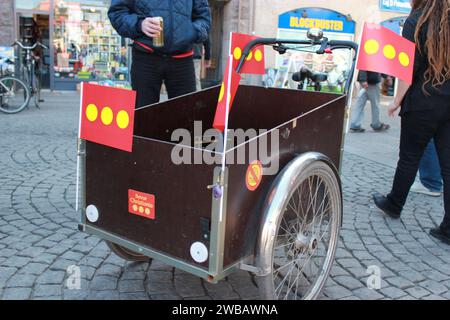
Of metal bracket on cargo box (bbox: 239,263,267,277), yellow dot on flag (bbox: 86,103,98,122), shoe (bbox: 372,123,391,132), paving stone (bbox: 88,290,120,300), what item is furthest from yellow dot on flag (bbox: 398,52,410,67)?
shoe (bbox: 372,123,391,132)

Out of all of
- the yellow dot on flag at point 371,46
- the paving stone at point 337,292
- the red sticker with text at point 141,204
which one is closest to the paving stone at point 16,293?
the red sticker with text at point 141,204

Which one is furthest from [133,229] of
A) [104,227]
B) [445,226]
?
[445,226]

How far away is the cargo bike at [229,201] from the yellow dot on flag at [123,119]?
82 mm

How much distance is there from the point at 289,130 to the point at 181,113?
890 mm

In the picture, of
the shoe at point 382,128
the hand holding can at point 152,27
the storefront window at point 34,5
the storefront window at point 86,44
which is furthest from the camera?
the storefront window at point 86,44

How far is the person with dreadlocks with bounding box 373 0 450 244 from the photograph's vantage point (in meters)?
3.32

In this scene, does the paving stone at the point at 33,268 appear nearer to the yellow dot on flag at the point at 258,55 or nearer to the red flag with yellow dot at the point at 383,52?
the yellow dot on flag at the point at 258,55

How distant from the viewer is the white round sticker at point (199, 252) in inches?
81.7

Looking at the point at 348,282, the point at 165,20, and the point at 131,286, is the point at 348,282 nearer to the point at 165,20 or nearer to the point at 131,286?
the point at 131,286

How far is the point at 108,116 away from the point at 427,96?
7.56 ft

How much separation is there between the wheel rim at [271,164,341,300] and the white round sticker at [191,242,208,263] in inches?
17.8

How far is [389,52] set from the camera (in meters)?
2.63

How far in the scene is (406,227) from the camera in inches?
152
